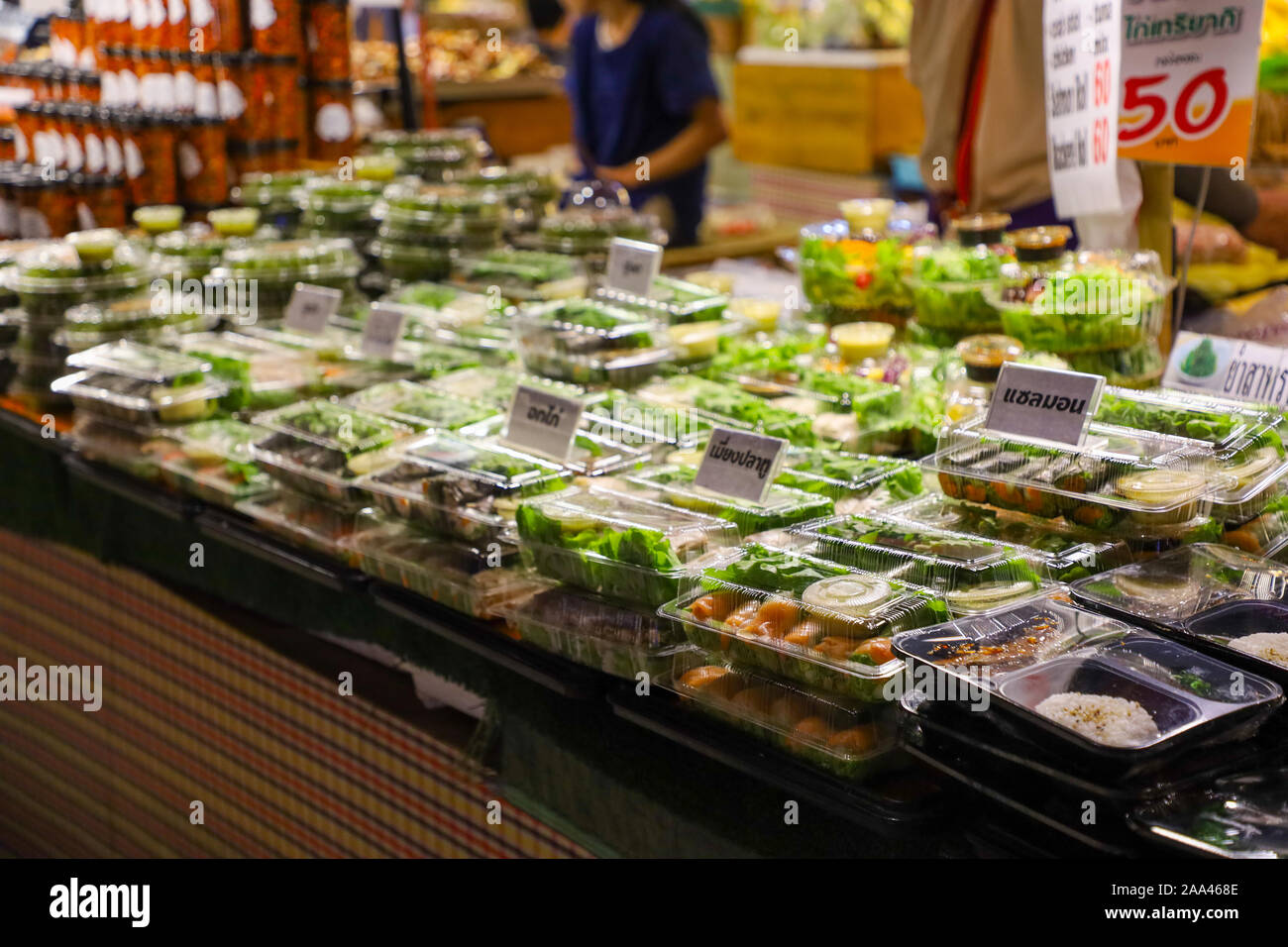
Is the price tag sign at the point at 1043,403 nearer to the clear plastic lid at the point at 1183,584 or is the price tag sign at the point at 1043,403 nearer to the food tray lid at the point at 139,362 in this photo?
the clear plastic lid at the point at 1183,584

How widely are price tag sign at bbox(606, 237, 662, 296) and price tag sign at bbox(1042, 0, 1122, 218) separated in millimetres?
936

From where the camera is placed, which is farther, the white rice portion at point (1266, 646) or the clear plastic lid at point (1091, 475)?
the clear plastic lid at point (1091, 475)

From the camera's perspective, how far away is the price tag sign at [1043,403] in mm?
1842

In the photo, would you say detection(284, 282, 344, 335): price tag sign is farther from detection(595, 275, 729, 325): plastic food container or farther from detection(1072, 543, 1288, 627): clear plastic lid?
detection(1072, 543, 1288, 627): clear plastic lid

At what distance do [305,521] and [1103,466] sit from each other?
134 cm

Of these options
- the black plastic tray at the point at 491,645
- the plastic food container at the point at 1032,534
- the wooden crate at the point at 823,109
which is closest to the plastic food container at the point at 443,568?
the black plastic tray at the point at 491,645

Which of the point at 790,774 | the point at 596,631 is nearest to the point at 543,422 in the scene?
the point at 596,631

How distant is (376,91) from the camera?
680 cm

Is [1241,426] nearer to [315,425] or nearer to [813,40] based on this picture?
[315,425]

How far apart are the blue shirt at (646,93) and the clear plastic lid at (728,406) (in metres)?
2.97

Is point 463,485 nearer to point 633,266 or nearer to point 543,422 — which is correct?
point 543,422

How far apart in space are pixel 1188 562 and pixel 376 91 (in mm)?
5882

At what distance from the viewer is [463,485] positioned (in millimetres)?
2100
